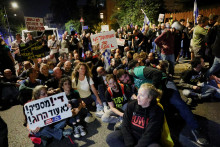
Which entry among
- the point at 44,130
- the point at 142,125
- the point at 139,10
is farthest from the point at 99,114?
the point at 139,10

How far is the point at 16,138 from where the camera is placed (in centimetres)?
360

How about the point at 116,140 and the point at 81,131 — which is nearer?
the point at 116,140

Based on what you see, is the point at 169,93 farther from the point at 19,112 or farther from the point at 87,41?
the point at 87,41

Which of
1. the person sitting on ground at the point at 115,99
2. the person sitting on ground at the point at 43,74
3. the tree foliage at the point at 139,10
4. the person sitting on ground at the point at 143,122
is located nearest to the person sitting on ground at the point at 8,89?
the person sitting on ground at the point at 43,74

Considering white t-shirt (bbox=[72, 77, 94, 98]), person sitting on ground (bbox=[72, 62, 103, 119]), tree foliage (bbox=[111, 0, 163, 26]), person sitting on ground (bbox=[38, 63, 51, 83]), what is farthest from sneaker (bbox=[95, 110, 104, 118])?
tree foliage (bbox=[111, 0, 163, 26])

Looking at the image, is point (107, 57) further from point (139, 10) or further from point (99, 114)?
point (139, 10)

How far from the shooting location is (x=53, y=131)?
3303 millimetres

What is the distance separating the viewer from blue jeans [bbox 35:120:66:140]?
10.6ft

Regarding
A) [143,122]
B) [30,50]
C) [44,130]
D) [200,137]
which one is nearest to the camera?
[143,122]

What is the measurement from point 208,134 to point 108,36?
13.7 feet

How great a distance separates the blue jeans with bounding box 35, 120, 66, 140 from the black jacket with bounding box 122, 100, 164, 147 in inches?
60.5

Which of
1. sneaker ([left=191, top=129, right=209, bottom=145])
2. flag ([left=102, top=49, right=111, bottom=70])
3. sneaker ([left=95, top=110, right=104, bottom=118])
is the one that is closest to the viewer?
sneaker ([left=191, top=129, right=209, bottom=145])

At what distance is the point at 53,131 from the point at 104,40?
142 inches

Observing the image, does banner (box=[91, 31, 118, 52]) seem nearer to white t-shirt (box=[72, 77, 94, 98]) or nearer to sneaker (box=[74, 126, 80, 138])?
white t-shirt (box=[72, 77, 94, 98])
